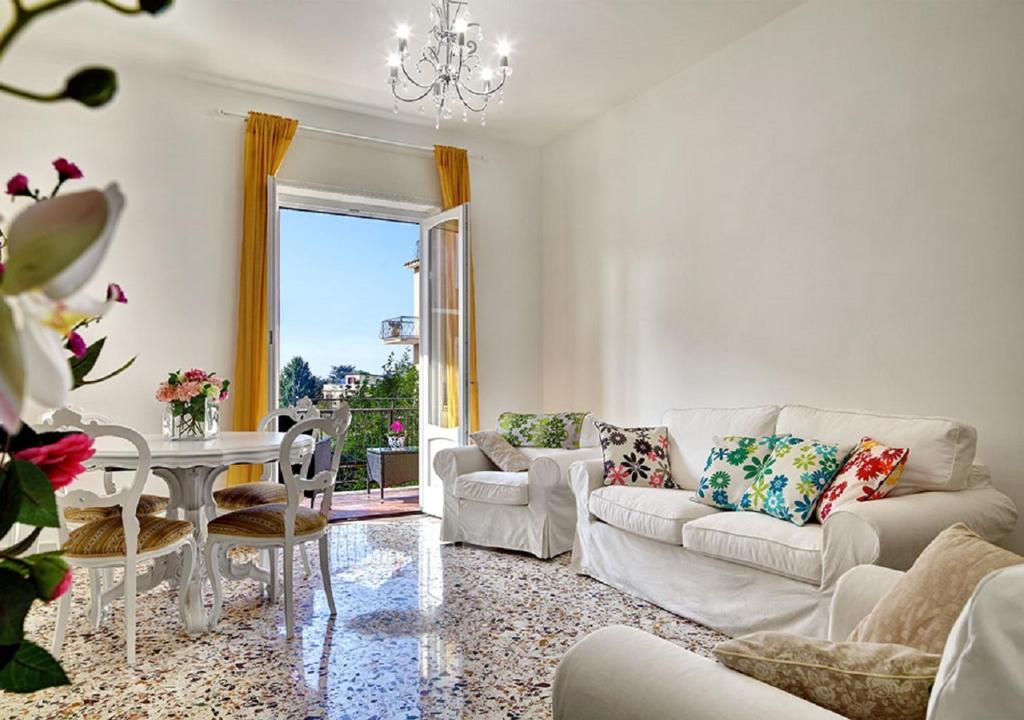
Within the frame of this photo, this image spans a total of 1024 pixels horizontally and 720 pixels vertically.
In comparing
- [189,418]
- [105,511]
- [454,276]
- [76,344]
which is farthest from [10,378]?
[454,276]

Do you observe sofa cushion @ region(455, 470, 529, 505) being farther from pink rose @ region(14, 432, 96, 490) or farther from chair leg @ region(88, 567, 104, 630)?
pink rose @ region(14, 432, 96, 490)

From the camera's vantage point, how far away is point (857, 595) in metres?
1.75

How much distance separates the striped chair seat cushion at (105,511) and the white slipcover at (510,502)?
5.85 feet

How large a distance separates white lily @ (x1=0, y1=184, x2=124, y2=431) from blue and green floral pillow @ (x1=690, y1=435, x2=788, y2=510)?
352 centimetres

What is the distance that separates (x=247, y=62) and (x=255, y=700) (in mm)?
4008

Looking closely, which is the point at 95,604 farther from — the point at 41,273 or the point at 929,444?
the point at 929,444

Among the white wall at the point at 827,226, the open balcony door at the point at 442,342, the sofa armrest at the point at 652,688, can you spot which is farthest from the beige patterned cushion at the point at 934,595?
the open balcony door at the point at 442,342

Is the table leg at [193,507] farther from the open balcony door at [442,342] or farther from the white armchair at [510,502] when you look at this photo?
the open balcony door at [442,342]

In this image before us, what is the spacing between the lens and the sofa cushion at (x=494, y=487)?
4449 millimetres

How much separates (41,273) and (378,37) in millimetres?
4670

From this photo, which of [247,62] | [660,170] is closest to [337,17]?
[247,62]

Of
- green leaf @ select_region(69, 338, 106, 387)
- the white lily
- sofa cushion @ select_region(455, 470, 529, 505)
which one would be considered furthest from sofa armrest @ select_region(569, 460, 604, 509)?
the white lily

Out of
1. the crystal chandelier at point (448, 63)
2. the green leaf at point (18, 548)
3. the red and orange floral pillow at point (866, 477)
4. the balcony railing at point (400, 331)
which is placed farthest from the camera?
the balcony railing at point (400, 331)

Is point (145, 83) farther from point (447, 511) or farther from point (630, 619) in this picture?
point (630, 619)
